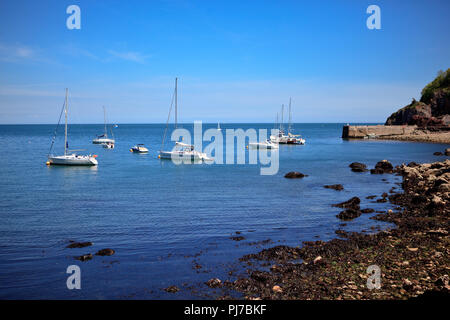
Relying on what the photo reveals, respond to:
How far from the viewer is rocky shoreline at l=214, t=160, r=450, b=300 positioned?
11117mm

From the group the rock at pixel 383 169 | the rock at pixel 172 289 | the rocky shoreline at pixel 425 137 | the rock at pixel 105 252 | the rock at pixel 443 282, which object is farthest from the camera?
the rocky shoreline at pixel 425 137

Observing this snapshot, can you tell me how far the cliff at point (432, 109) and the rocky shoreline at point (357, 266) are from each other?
4504 inches

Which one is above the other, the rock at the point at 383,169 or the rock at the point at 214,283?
the rock at the point at 383,169

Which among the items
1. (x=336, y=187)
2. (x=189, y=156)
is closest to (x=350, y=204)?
(x=336, y=187)

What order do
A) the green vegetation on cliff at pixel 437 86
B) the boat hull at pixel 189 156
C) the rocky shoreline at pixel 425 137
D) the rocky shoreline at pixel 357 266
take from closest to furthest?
the rocky shoreline at pixel 357 266 → the boat hull at pixel 189 156 → the rocky shoreline at pixel 425 137 → the green vegetation on cliff at pixel 437 86

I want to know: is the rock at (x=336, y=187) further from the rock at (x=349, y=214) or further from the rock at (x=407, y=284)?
the rock at (x=407, y=284)

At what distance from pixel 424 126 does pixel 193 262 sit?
418ft

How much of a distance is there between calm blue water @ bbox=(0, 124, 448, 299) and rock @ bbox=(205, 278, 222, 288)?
16.1 inches

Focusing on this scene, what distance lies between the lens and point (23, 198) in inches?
1197

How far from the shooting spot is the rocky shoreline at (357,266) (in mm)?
11117

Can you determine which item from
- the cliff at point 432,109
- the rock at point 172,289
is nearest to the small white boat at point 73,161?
the rock at point 172,289

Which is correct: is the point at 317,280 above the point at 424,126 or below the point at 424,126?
below
